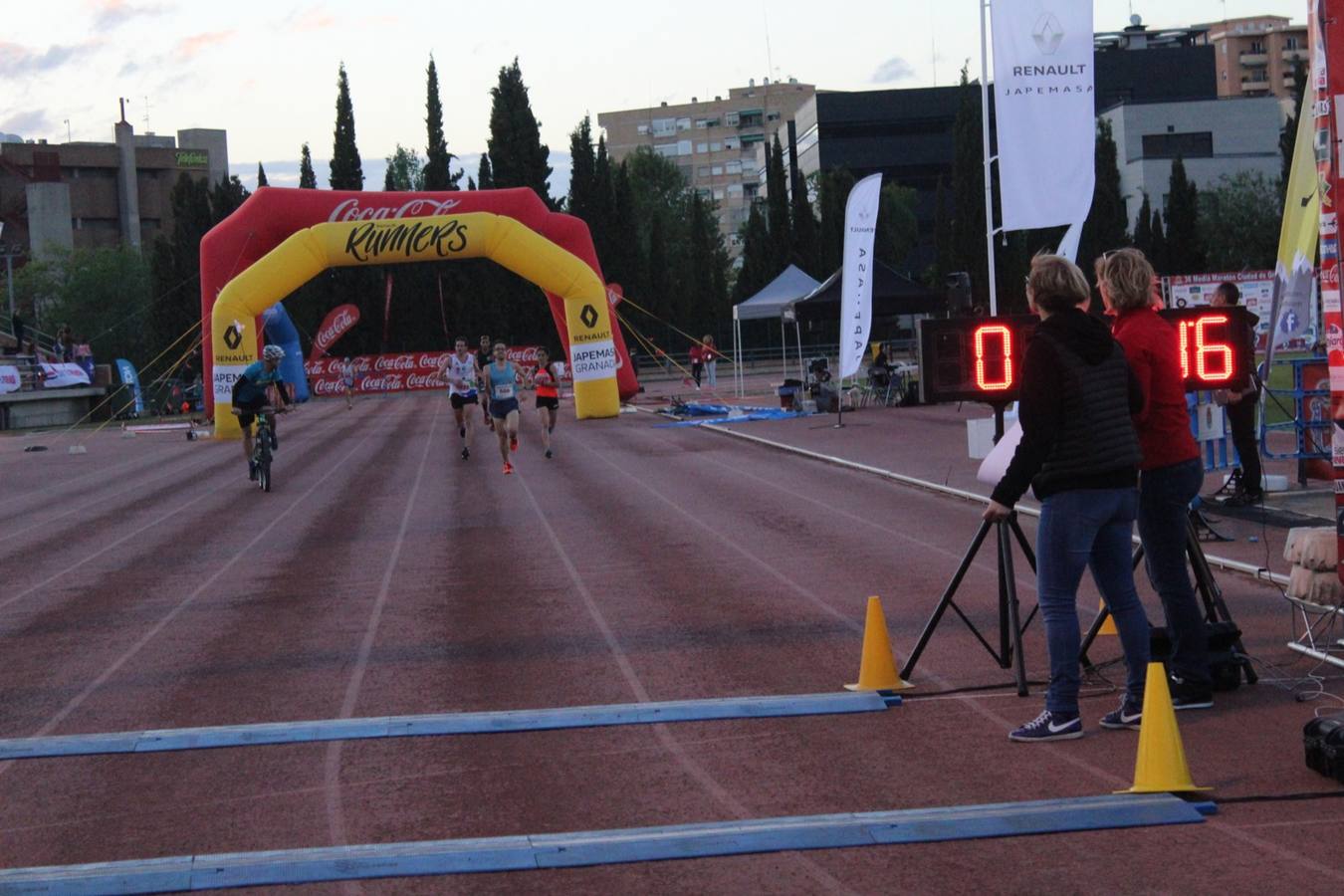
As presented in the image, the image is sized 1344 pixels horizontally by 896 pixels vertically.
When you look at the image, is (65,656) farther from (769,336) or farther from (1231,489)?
(769,336)

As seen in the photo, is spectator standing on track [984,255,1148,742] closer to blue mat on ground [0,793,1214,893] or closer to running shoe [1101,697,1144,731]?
running shoe [1101,697,1144,731]

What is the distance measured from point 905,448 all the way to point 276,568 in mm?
12211

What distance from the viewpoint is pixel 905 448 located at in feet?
76.9

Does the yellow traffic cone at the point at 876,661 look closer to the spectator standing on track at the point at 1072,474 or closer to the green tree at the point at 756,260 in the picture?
the spectator standing on track at the point at 1072,474

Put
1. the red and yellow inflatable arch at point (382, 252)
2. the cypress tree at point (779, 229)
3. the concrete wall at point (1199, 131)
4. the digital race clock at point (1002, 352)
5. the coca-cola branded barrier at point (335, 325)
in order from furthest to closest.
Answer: the concrete wall at point (1199, 131) → the cypress tree at point (779, 229) → the coca-cola branded barrier at point (335, 325) → the red and yellow inflatable arch at point (382, 252) → the digital race clock at point (1002, 352)

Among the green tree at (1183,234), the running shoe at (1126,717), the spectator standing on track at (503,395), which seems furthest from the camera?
the green tree at (1183,234)

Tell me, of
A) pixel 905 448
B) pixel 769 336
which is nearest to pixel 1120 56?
pixel 769 336

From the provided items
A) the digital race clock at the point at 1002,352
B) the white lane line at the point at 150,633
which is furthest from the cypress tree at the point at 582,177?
the digital race clock at the point at 1002,352

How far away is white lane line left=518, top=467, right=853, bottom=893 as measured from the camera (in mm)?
5145

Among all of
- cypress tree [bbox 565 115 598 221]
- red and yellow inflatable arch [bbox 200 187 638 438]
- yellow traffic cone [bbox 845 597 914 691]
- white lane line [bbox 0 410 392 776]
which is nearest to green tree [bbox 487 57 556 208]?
cypress tree [bbox 565 115 598 221]

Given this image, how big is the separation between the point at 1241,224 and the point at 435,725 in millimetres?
69673

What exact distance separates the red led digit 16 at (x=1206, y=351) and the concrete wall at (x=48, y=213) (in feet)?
334

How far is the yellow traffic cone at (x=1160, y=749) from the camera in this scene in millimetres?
5754

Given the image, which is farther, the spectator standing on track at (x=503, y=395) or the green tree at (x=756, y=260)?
the green tree at (x=756, y=260)
